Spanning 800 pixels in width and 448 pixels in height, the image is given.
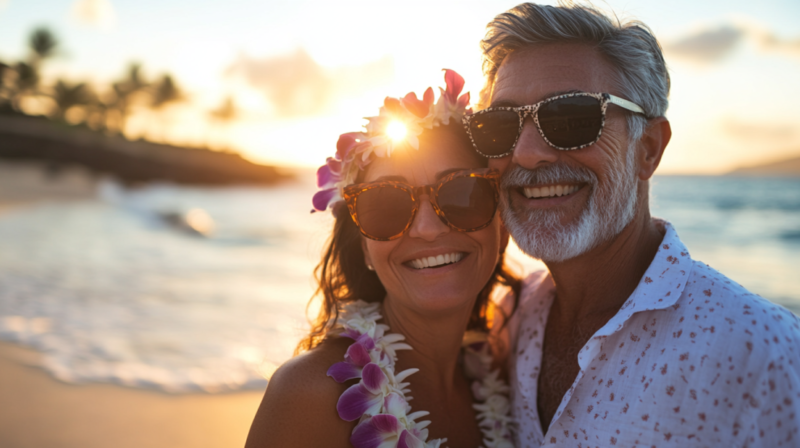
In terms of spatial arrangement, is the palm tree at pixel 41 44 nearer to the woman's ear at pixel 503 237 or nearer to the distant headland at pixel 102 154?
the distant headland at pixel 102 154

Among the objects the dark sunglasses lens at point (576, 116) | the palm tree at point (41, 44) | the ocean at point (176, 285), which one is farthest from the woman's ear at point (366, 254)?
the palm tree at point (41, 44)

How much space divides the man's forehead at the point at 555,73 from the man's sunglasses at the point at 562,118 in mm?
71

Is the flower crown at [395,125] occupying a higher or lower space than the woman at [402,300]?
higher

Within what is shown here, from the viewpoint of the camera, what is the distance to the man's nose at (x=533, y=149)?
2.56 m

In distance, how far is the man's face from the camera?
2.56 meters

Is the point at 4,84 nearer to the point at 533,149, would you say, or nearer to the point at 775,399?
the point at 533,149

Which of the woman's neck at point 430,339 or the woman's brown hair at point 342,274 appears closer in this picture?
the woman's neck at point 430,339

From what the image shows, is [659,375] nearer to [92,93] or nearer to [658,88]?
[658,88]

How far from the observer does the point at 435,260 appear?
8.81 ft

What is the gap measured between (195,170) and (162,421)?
5553 centimetres

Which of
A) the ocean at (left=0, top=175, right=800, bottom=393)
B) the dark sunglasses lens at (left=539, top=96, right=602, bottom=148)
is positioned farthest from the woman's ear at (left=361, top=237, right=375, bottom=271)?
the dark sunglasses lens at (left=539, top=96, right=602, bottom=148)

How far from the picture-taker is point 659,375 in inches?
82.4

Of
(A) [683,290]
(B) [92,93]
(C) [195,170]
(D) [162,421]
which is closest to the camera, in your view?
(A) [683,290]

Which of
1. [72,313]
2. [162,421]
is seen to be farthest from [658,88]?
[72,313]
